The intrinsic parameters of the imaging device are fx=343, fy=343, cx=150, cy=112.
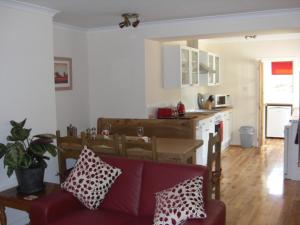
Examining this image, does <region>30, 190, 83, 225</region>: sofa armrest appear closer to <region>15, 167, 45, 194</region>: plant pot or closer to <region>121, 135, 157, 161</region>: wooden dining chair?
<region>15, 167, 45, 194</region>: plant pot

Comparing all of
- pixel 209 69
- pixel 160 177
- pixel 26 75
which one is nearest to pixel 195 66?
pixel 209 69

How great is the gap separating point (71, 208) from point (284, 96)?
6999 millimetres

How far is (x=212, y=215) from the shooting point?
263 cm

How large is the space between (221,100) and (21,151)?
5.35 meters

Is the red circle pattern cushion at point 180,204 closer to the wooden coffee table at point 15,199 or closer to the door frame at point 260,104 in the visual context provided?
the wooden coffee table at point 15,199

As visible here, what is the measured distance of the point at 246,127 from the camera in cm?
774

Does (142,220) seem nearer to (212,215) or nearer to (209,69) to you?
(212,215)

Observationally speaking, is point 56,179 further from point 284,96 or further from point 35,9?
point 284,96

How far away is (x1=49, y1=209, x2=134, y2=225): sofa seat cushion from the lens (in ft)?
8.89

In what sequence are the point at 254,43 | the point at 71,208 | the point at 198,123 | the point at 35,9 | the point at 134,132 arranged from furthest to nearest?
the point at 254,43 → the point at 198,123 → the point at 134,132 → the point at 35,9 → the point at 71,208

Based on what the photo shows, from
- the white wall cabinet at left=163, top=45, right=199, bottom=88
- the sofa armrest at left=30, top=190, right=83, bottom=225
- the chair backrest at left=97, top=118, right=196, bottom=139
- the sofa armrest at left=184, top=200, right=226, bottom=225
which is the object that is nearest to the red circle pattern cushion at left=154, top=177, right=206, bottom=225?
the sofa armrest at left=184, top=200, right=226, bottom=225

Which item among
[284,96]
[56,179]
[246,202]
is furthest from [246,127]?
[56,179]

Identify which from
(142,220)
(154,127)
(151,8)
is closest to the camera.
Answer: (142,220)

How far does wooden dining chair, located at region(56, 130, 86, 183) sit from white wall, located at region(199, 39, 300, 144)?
4.62 metres
